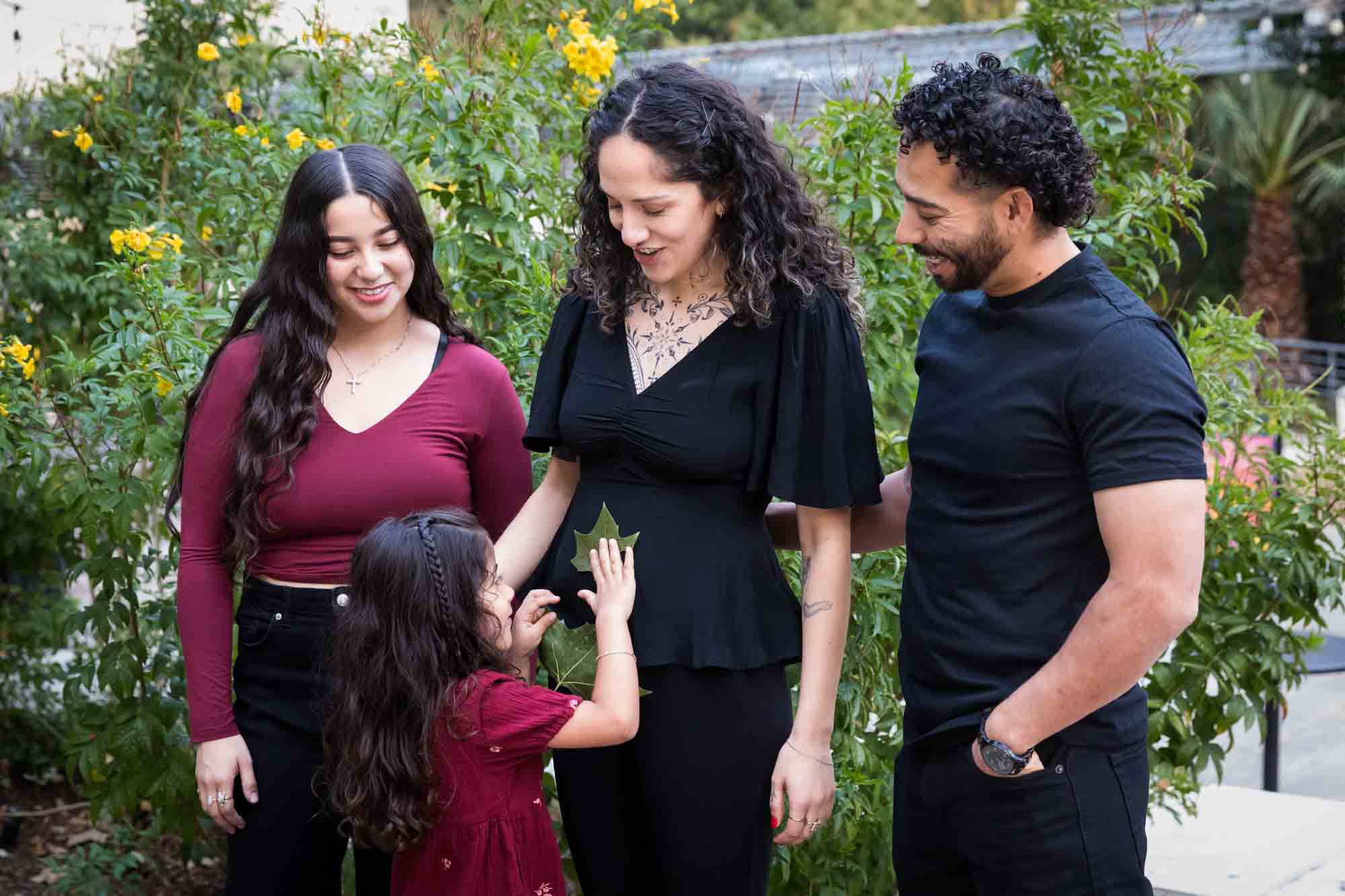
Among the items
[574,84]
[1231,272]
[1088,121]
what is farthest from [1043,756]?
[1231,272]

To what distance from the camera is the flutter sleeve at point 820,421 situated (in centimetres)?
202

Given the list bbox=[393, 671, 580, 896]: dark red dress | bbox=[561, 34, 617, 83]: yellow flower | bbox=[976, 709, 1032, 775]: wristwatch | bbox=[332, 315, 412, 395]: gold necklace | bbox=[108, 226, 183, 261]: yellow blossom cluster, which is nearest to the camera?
bbox=[976, 709, 1032, 775]: wristwatch

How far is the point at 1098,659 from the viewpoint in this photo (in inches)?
68.1

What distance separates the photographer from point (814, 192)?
9.64 ft

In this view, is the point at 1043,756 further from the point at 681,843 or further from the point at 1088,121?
the point at 1088,121

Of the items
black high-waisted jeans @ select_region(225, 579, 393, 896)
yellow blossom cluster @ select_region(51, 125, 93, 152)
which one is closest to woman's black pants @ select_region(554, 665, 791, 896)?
black high-waisted jeans @ select_region(225, 579, 393, 896)

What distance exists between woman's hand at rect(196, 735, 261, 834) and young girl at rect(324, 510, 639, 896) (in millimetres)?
202

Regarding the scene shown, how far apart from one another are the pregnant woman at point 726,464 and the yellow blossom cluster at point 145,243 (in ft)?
3.86

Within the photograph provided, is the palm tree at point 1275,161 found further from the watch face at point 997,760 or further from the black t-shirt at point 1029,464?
the watch face at point 997,760

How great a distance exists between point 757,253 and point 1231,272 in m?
16.4

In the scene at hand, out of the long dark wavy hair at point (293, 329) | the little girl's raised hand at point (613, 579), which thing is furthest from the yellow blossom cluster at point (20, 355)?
the little girl's raised hand at point (613, 579)

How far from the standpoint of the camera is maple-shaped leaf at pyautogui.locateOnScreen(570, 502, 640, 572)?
2.06m

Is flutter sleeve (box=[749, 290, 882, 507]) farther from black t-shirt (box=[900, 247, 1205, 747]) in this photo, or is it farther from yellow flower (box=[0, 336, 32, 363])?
yellow flower (box=[0, 336, 32, 363])

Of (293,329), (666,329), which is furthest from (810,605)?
(293,329)
